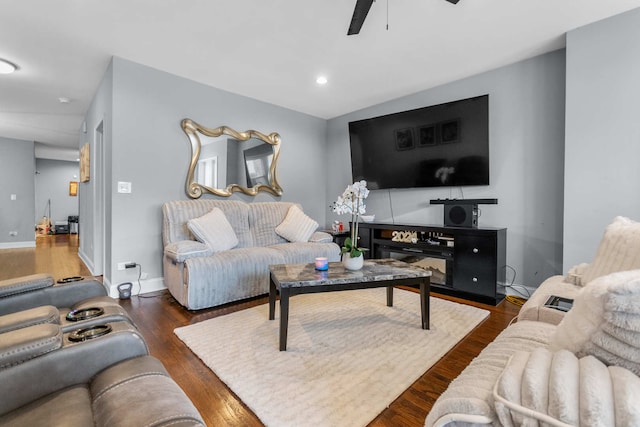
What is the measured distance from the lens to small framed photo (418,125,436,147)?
141 inches

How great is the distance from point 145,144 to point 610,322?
375cm

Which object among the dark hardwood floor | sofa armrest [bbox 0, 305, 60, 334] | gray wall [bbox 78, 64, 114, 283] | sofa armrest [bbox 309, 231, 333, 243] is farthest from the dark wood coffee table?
gray wall [bbox 78, 64, 114, 283]

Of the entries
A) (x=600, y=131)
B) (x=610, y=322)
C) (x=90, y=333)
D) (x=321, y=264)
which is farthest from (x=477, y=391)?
(x=600, y=131)

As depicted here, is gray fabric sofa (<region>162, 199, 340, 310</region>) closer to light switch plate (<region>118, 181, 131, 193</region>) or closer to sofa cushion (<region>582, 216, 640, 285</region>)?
light switch plate (<region>118, 181, 131, 193</region>)

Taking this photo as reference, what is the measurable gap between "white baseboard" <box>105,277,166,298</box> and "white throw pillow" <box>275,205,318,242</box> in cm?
148

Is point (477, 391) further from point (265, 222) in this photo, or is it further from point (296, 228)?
A: point (265, 222)

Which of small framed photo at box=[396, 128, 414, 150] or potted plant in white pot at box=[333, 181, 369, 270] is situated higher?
small framed photo at box=[396, 128, 414, 150]

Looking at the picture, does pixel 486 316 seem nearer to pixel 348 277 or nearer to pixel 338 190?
pixel 348 277

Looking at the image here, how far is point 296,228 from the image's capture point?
3.87 metres

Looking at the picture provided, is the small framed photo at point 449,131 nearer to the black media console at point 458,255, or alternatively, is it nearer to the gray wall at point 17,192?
the black media console at point 458,255

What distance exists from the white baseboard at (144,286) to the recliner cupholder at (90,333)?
251cm

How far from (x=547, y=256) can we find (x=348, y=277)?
2316 mm

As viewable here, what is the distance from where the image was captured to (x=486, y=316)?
8.39 feet

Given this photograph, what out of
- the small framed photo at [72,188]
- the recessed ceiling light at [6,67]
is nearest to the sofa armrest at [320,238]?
the recessed ceiling light at [6,67]
